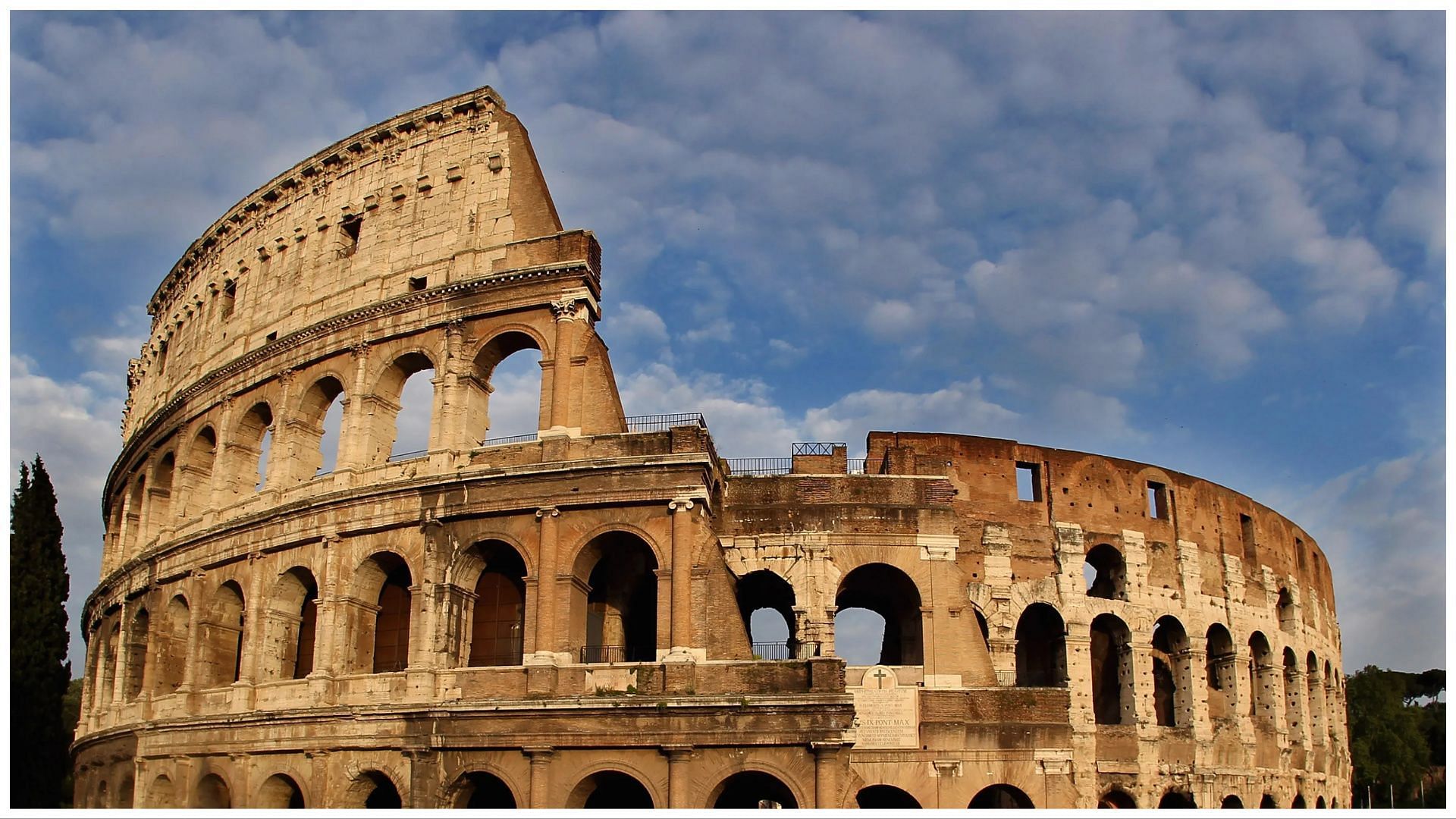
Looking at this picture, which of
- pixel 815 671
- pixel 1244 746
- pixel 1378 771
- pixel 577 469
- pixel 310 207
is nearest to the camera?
pixel 815 671

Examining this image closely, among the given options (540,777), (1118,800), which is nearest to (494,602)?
(540,777)

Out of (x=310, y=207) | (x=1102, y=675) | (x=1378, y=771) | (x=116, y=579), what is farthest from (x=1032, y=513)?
(x=1378, y=771)

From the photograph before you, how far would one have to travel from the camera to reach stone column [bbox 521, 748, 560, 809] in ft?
60.2

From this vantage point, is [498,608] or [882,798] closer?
[498,608]

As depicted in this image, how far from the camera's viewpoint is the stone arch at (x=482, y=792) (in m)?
18.8

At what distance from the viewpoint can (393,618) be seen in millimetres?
21688

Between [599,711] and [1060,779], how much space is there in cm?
833

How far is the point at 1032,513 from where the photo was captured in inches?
1025

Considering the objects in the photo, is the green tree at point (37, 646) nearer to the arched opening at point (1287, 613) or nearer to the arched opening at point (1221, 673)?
the arched opening at point (1221, 673)

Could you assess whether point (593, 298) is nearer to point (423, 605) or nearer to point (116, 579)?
point (423, 605)

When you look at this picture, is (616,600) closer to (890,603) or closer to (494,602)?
(494,602)

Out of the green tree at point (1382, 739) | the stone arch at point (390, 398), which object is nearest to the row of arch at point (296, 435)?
the stone arch at point (390, 398)

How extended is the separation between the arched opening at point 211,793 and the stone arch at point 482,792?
518 centimetres

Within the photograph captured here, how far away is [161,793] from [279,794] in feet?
10.9
